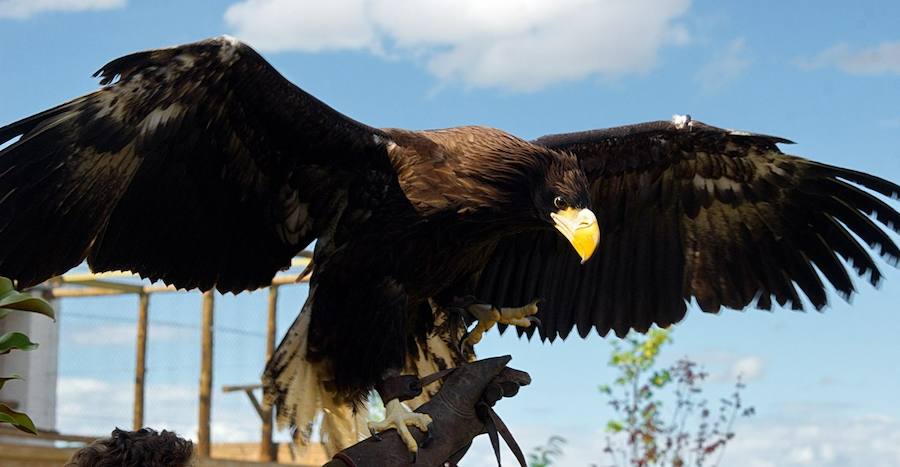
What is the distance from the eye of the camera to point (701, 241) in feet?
18.1

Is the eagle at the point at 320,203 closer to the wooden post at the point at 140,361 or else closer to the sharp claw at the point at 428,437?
the sharp claw at the point at 428,437

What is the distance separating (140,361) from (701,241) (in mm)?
4946

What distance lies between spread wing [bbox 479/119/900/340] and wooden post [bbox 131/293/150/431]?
4458mm

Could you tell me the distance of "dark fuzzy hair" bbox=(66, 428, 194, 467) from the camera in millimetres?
2391

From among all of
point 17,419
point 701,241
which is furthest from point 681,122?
point 17,419

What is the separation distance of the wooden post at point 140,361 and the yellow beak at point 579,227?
5.35 meters

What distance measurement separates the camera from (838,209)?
5.43 metres

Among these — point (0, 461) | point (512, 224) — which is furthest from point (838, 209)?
point (0, 461)

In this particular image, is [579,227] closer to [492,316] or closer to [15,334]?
[492,316]

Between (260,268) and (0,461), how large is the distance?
4.05 metres

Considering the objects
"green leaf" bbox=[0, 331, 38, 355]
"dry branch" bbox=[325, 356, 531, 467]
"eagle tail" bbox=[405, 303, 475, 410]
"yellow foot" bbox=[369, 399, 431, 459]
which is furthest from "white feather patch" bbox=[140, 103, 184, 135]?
"green leaf" bbox=[0, 331, 38, 355]

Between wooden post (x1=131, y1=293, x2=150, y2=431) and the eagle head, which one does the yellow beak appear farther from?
wooden post (x1=131, y1=293, x2=150, y2=431)

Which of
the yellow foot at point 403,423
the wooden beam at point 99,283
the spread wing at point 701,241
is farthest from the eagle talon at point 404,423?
the wooden beam at point 99,283

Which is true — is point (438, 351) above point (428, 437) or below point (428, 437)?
above
